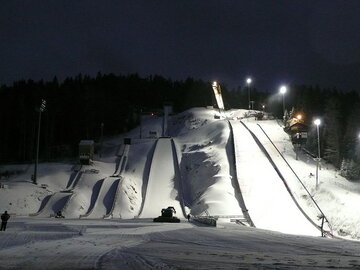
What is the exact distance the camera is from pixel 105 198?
4516cm

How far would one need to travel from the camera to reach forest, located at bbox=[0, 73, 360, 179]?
57594 millimetres

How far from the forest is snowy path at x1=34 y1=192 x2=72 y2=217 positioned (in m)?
11.8

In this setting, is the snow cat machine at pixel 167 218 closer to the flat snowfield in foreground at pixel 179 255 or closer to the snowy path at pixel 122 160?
the flat snowfield in foreground at pixel 179 255

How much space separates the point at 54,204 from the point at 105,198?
5.38 meters

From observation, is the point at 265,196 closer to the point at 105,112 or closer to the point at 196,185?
the point at 196,185

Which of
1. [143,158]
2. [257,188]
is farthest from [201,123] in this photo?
[257,188]

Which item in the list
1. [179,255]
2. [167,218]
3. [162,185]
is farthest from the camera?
[162,185]

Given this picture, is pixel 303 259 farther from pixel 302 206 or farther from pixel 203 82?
pixel 203 82

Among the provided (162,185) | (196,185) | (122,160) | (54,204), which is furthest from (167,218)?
(122,160)

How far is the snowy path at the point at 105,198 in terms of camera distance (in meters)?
41.5

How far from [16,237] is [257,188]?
92.1 ft

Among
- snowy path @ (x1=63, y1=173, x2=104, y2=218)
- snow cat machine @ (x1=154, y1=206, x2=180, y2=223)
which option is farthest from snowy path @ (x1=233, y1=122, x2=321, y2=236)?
snowy path @ (x1=63, y1=173, x2=104, y2=218)

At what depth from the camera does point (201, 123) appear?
80.9 meters

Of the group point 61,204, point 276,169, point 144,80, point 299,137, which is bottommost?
point 61,204
